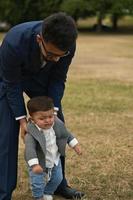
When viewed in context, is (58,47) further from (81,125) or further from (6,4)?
(6,4)

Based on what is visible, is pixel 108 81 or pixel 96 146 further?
pixel 108 81

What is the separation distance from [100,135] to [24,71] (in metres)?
3.25

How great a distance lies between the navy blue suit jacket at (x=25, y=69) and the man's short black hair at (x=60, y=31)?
378 millimetres

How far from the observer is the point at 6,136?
412 centimetres

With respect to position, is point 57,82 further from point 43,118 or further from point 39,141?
point 39,141

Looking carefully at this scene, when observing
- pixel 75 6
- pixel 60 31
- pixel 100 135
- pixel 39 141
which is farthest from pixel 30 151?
pixel 75 6

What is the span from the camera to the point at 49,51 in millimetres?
3572

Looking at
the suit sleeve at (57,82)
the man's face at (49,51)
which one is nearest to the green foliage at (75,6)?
the suit sleeve at (57,82)

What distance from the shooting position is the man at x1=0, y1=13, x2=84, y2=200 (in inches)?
135

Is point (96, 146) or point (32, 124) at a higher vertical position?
point (32, 124)

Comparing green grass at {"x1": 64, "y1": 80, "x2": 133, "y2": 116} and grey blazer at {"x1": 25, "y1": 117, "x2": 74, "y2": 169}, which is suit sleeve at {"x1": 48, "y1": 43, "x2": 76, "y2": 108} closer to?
grey blazer at {"x1": 25, "y1": 117, "x2": 74, "y2": 169}

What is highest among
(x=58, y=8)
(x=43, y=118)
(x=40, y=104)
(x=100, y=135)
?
(x=40, y=104)

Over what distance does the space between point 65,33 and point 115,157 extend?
114 inches

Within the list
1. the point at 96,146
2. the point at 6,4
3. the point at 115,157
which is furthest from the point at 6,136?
the point at 6,4
